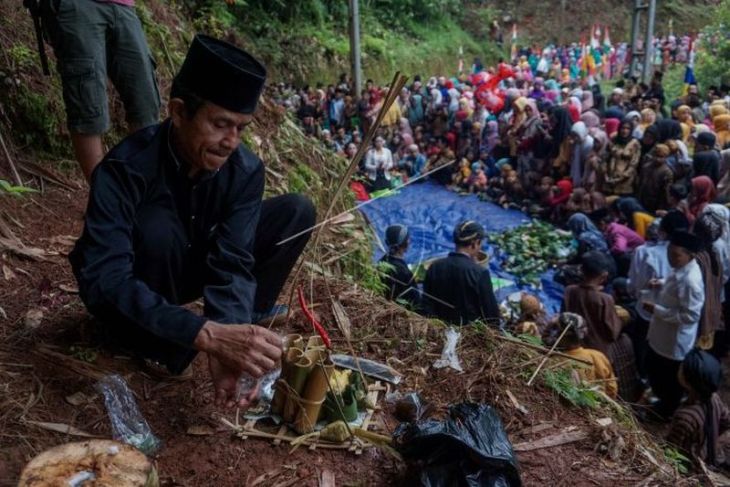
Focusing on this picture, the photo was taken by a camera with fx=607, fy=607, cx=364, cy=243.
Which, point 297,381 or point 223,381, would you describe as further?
point 297,381

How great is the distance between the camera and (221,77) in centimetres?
240

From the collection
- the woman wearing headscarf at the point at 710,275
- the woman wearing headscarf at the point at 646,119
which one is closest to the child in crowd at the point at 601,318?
the woman wearing headscarf at the point at 710,275

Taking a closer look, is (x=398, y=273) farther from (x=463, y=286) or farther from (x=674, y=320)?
(x=674, y=320)

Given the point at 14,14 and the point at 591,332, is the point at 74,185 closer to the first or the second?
the point at 14,14

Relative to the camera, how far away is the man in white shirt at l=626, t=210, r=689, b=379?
591 cm

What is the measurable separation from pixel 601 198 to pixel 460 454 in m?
8.58

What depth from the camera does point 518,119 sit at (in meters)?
13.3

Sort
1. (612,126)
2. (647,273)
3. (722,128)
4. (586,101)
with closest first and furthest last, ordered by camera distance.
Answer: (647,273), (722,128), (612,126), (586,101)

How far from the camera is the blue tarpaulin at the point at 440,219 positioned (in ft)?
27.0

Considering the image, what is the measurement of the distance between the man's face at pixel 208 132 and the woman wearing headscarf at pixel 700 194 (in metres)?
6.58

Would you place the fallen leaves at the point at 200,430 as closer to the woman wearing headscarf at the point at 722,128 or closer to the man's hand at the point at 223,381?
the man's hand at the point at 223,381

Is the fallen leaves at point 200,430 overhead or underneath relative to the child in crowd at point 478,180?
overhead

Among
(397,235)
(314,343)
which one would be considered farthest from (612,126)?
(314,343)

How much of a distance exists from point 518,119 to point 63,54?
11154 mm
